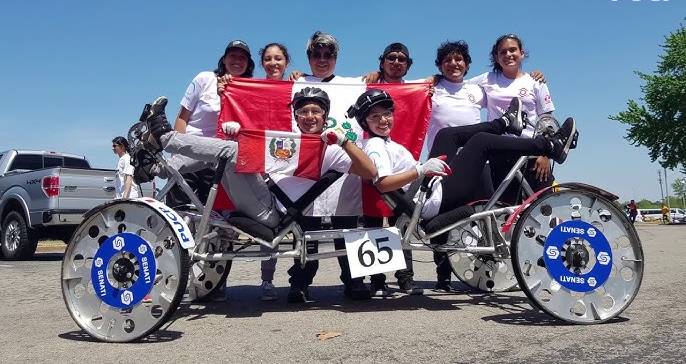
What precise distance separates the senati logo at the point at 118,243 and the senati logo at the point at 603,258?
312cm

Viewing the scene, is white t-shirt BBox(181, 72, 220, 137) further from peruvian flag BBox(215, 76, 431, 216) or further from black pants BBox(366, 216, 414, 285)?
black pants BBox(366, 216, 414, 285)

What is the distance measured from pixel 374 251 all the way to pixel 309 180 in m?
0.76

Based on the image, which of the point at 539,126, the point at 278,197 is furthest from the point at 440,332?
the point at 539,126

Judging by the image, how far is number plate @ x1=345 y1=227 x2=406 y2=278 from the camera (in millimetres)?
4055

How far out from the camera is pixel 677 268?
677cm

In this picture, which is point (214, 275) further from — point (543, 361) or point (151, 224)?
point (543, 361)

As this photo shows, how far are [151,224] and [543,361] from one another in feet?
8.17

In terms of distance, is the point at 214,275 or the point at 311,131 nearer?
the point at 311,131

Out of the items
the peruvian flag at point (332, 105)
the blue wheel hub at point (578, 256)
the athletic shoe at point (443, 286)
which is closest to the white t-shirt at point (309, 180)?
the peruvian flag at point (332, 105)

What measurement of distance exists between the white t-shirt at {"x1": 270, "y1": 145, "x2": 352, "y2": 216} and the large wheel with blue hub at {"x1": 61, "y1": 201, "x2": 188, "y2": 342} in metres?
1.06

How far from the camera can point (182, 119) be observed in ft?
16.8

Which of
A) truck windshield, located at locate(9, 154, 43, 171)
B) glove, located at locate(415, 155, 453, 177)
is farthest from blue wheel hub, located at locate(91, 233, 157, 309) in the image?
truck windshield, located at locate(9, 154, 43, 171)

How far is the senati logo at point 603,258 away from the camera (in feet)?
12.2

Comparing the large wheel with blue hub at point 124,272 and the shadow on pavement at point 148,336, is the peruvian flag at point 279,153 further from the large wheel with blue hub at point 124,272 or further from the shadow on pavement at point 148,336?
the shadow on pavement at point 148,336
